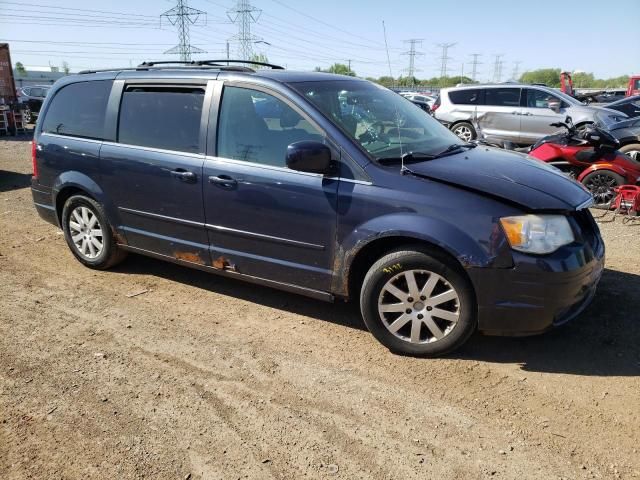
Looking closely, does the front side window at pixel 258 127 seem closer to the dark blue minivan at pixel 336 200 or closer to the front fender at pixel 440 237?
the dark blue minivan at pixel 336 200

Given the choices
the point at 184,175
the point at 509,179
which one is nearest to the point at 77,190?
the point at 184,175

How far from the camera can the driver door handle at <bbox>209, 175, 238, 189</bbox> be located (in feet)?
12.3

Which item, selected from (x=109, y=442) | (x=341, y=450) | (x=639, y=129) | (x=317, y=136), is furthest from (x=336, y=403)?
(x=639, y=129)

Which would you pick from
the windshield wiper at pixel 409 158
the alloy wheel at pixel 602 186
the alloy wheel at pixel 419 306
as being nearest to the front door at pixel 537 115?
the alloy wheel at pixel 602 186

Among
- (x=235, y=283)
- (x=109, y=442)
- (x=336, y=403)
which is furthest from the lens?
(x=235, y=283)

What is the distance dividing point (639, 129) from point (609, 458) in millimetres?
7627

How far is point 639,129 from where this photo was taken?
8.38 metres

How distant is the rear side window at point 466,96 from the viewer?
13.3 metres

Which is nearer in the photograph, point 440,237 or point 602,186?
point 440,237

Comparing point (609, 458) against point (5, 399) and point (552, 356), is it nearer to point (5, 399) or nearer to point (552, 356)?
point (552, 356)

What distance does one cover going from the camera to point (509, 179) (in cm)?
328

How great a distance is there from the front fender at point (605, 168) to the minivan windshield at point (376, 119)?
3.73m

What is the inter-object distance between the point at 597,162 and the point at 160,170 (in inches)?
234

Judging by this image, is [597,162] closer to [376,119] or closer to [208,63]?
[376,119]
